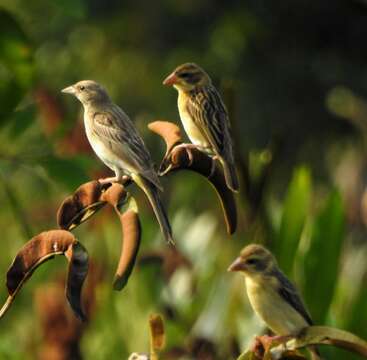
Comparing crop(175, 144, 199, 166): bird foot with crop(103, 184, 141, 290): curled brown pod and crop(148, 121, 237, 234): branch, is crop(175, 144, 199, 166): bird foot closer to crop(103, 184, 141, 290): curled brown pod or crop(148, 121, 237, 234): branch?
crop(148, 121, 237, 234): branch

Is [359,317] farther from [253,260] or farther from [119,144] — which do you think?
[119,144]

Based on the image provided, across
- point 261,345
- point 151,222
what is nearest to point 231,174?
point 261,345

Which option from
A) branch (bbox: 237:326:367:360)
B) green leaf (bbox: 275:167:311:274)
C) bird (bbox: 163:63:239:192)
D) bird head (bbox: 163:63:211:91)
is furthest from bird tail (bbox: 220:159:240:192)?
green leaf (bbox: 275:167:311:274)

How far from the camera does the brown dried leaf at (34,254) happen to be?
2566 mm

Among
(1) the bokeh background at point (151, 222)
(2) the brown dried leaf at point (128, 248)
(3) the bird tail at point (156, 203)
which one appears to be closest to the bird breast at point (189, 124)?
(1) the bokeh background at point (151, 222)

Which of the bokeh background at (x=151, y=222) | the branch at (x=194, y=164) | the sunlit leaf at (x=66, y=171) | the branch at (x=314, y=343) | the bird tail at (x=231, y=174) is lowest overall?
the bokeh background at (x=151, y=222)

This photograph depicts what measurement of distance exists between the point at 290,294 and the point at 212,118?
41.3 inches

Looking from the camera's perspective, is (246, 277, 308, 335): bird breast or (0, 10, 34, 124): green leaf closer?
(246, 277, 308, 335): bird breast

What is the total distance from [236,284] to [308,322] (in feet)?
6.94

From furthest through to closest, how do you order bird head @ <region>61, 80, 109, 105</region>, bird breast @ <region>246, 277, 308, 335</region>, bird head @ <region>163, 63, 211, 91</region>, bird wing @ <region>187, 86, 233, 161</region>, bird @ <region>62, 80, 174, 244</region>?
bird breast @ <region>246, 277, 308, 335</region> → bird wing @ <region>187, 86, 233, 161</region> → bird head @ <region>163, 63, 211, 91</region> → bird head @ <region>61, 80, 109, 105</region> → bird @ <region>62, 80, 174, 244</region>

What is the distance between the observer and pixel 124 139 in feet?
10.7

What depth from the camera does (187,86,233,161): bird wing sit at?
3836mm

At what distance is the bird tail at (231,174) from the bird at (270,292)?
65 cm

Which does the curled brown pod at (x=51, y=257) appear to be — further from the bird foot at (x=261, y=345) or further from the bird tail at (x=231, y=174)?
the bird tail at (x=231, y=174)
